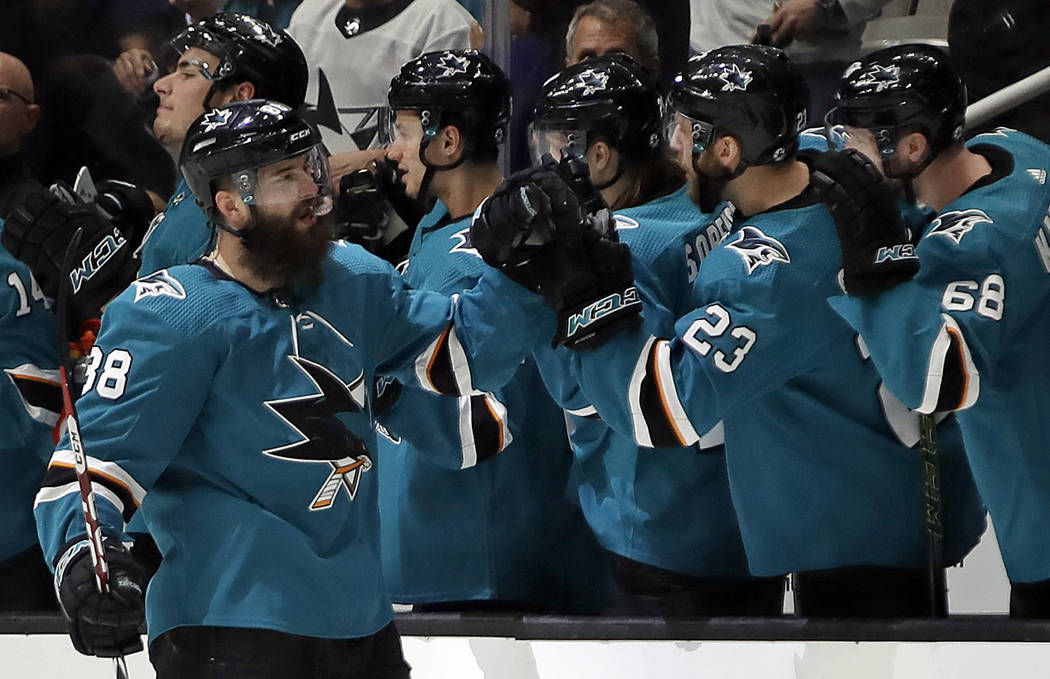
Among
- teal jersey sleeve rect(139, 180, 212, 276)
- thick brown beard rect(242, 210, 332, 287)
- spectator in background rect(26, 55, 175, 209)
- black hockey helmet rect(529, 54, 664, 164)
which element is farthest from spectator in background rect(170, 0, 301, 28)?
thick brown beard rect(242, 210, 332, 287)

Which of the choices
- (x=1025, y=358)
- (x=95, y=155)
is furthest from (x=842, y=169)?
(x=95, y=155)

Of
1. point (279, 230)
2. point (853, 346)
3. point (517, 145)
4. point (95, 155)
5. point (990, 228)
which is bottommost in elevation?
point (95, 155)

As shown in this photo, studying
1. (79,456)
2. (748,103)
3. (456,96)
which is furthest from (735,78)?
(79,456)

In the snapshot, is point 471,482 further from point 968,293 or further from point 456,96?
point 968,293

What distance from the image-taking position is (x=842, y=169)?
99.7 inches

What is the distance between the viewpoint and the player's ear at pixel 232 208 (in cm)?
242

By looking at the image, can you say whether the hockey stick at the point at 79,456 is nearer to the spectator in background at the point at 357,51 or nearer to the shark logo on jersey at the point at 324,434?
the shark logo on jersey at the point at 324,434

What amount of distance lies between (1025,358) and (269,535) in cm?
128

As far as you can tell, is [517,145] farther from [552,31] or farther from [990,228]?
[990,228]

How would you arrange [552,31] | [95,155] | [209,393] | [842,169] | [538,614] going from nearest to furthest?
[209,393] → [842,169] → [538,614] → [552,31] → [95,155]

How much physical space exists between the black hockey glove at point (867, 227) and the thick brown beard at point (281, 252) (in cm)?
81

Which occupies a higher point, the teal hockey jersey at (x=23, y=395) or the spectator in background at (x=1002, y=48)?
the spectator in background at (x=1002, y=48)

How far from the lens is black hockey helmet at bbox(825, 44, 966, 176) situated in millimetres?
2707

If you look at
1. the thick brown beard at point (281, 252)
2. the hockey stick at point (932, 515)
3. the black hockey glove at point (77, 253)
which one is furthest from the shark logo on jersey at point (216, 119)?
the hockey stick at point (932, 515)
